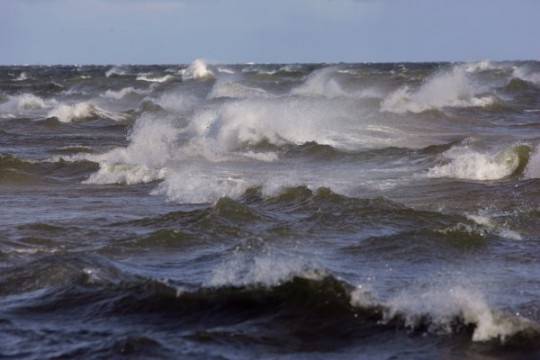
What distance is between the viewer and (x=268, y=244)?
10250 millimetres

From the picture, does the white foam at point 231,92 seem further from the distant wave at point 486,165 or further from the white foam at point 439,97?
the distant wave at point 486,165

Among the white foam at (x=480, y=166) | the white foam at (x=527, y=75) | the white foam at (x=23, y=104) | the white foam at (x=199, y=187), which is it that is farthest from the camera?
the white foam at (x=527, y=75)

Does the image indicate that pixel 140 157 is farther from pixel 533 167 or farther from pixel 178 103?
pixel 178 103

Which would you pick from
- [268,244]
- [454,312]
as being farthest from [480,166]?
[454,312]

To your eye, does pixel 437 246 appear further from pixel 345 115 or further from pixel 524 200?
pixel 345 115

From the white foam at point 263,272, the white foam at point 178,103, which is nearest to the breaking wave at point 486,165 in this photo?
the white foam at point 263,272

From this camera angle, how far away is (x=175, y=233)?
11.1 metres

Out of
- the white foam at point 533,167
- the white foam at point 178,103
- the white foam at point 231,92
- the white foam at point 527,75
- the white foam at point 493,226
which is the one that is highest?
the white foam at point 527,75

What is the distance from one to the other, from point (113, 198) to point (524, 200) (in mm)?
5253

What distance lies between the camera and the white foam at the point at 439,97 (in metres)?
31.4

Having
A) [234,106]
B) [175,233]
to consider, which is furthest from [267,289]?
[234,106]

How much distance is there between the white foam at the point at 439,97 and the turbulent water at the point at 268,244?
7144mm

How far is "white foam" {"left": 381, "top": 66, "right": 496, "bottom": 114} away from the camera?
3138 cm

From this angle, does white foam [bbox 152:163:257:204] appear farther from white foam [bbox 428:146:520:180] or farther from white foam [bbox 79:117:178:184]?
white foam [bbox 428:146:520:180]
